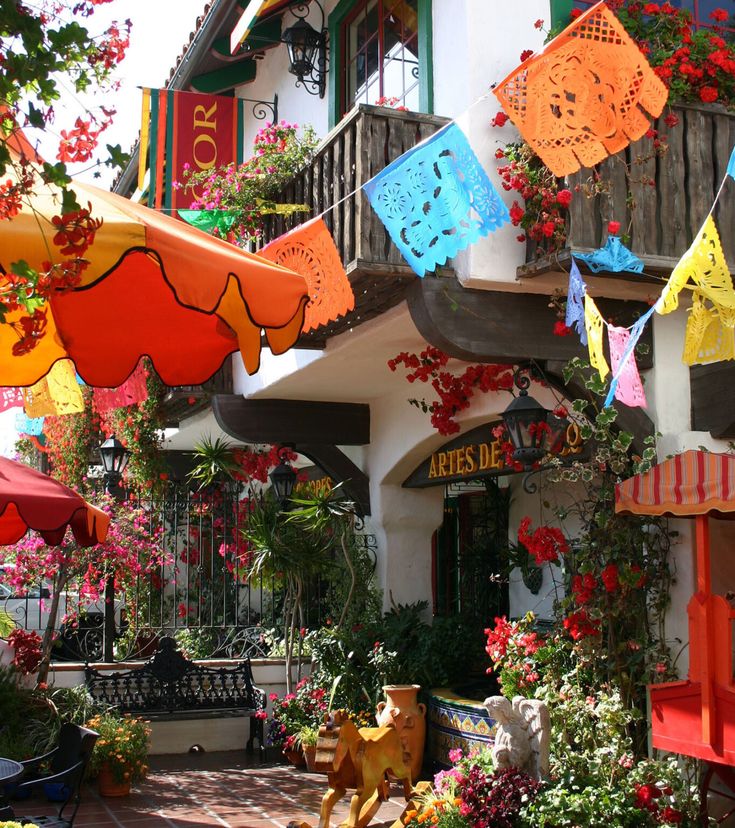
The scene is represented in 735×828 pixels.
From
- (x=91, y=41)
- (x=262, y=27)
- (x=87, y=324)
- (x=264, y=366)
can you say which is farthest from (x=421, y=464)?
(x=91, y=41)

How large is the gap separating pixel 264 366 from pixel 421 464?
182 cm

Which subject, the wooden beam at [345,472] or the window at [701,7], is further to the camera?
the wooden beam at [345,472]

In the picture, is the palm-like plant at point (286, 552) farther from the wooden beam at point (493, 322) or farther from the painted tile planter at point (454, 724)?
the wooden beam at point (493, 322)

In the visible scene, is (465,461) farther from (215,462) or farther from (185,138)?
(185,138)

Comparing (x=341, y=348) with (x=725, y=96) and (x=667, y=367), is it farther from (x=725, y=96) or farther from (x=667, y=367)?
(x=725, y=96)

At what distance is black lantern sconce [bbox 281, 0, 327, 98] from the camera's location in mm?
9305

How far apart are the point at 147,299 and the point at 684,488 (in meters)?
3.01

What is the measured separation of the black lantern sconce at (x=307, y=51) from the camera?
9305mm

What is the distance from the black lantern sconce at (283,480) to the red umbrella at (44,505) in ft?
11.8

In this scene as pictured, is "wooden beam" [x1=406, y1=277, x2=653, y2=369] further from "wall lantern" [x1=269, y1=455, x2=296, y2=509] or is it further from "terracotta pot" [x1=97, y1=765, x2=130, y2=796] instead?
"terracotta pot" [x1=97, y1=765, x2=130, y2=796]

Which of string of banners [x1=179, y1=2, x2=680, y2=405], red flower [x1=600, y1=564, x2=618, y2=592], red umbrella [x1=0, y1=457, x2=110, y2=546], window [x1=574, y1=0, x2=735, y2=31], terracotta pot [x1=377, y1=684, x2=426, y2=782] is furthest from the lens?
terracotta pot [x1=377, y1=684, x2=426, y2=782]

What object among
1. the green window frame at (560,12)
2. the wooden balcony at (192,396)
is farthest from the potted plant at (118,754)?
the green window frame at (560,12)

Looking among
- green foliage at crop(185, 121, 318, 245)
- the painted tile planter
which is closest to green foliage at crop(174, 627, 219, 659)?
the painted tile planter

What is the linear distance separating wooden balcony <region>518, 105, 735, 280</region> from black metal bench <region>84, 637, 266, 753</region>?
5822mm
